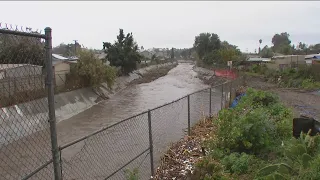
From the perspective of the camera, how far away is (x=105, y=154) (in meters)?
10.9

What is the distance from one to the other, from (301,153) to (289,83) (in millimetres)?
24900

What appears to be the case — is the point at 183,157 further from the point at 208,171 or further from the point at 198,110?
the point at 198,110

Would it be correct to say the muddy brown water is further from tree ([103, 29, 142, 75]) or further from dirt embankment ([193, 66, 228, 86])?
tree ([103, 29, 142, 75])

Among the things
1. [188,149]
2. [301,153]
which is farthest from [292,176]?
[188,149]

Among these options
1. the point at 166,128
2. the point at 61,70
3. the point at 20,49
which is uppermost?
the point at 20,49

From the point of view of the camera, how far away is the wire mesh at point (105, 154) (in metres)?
9.04

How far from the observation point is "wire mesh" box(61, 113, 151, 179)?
A: 9039mm

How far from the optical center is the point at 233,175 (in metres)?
6.63

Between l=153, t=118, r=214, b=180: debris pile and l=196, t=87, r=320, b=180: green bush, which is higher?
l=196, t=87, r=320, b=180: green bush

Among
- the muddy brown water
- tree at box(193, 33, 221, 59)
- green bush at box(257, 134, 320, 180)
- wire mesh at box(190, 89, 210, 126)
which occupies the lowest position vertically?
the muddy brown water

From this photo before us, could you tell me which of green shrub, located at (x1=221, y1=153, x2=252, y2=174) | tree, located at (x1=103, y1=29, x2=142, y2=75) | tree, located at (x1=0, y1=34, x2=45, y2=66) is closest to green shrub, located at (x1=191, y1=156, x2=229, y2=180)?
green shrub, located at (x1=221, y1=153, x2=252, y2=174)

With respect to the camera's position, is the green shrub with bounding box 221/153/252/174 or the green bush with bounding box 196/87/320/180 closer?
the green bush with bounding box 196/87/320/180

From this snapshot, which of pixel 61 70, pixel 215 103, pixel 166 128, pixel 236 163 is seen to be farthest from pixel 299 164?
pixel 61 70

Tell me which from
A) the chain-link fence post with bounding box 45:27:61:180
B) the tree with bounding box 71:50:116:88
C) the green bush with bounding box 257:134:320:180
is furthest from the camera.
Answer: the tree with bounding box 71:50:116:88
